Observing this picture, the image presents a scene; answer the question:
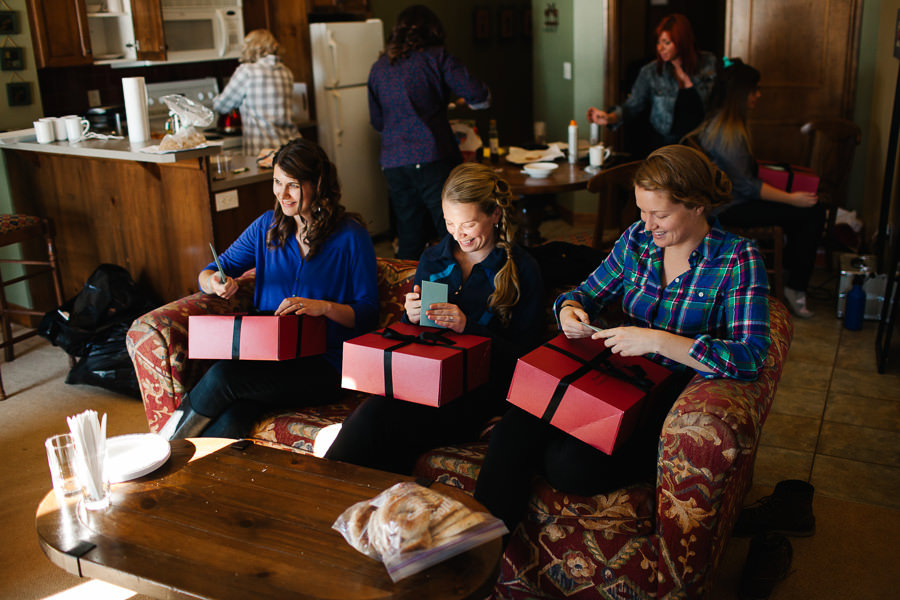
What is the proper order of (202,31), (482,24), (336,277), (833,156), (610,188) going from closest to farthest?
1. (336,277)
2. (610,188)
3. (833,156)
4. (202,31)
5. (482,24)

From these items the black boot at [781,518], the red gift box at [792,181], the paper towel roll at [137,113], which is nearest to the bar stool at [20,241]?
the paper towel roll at [137,113]

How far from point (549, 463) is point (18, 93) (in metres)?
3.74

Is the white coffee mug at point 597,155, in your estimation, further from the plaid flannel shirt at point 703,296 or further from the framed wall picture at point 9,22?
the framed wall picture at point 9,22

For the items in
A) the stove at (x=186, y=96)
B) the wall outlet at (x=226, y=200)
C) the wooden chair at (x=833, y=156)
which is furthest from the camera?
the stove at (x=186, y=96)

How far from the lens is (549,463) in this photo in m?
1.96

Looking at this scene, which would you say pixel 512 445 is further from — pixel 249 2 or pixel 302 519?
pixel 249 2

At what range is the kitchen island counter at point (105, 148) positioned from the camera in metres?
3.37

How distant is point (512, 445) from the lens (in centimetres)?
195

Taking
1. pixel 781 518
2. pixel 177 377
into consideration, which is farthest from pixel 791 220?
pixel 177 377

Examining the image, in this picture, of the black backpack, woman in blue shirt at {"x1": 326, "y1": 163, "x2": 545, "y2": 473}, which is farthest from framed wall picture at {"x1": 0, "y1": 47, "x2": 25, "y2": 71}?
woman in blue shirt at {"x1": 326, "y1": 163, "x2": 545, "y2": 473}

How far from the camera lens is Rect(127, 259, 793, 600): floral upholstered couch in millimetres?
1764

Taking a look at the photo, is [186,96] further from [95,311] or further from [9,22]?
[95,311]

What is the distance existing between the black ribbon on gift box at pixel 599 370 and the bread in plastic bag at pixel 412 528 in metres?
0.42

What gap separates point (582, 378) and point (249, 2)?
15.2 feet
